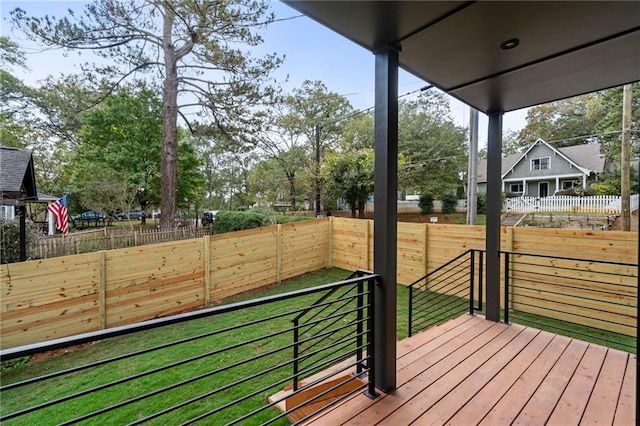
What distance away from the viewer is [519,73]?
223 centimetres

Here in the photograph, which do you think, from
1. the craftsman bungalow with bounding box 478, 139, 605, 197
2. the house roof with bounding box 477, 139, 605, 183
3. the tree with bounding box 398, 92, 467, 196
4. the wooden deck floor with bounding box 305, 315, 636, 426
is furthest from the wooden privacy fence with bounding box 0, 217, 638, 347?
the house roof with bounding box 477, 139, 605, 183

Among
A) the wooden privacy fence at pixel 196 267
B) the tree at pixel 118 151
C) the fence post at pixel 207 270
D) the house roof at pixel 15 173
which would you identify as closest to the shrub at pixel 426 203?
the wooden privacy fence at pixel 196 267

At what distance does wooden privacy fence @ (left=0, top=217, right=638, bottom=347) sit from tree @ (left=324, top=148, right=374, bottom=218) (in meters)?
3.23

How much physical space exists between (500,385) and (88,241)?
971cm

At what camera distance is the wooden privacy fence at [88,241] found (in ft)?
23.6

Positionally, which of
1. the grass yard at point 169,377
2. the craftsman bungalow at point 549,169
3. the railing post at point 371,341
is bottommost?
the grass yard at point 169,377

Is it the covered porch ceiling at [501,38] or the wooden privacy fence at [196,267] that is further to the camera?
the wooden privacy fence at [196,267]

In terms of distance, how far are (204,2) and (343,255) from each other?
6.53m

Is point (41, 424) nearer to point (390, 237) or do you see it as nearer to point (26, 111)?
point (390, 237)

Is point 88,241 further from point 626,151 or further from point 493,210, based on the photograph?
point 626,151

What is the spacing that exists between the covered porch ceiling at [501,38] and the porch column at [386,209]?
0.21 meters

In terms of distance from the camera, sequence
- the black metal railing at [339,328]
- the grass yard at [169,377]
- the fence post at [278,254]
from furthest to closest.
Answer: the fence post at [278,254], the grass yard at [169,377], the black metal railing at [339,328]

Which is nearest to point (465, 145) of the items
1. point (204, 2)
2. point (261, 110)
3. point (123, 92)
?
point (261, 110)

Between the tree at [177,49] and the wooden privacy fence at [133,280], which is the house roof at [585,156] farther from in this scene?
the wooden privacy fence at [133,280]
